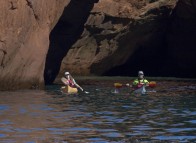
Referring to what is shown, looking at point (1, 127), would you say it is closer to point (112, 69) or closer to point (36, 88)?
point (36, 88)

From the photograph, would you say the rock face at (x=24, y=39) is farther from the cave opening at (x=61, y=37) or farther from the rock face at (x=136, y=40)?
the rock face at (x=136, y=40)

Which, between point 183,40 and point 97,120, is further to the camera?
point 183,40

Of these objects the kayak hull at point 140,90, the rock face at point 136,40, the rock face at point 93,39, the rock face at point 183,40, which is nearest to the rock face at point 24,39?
the rock face at point 93,39

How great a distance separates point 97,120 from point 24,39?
51.4ft

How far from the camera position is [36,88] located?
3341cm

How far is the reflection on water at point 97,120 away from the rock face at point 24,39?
5.79 metres

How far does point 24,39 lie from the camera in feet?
104

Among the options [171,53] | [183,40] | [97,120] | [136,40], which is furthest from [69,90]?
[171,53]

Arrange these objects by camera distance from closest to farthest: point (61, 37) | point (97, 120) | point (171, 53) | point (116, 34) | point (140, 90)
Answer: point (97, 120) < point (140, 90) < point (61, 37) < point (116, 34) < point (171, 53)

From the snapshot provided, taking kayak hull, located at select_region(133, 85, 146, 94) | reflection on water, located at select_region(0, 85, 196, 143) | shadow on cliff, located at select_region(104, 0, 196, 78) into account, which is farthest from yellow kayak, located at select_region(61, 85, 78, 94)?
shadow on cliff, located at select_region(104, 0, 196, 78)

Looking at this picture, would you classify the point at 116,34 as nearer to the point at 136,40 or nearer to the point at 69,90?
the point at 136,40

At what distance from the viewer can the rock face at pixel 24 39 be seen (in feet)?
98.9

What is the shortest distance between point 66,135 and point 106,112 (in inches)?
229

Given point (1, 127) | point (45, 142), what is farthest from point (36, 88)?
point (45, 142)
